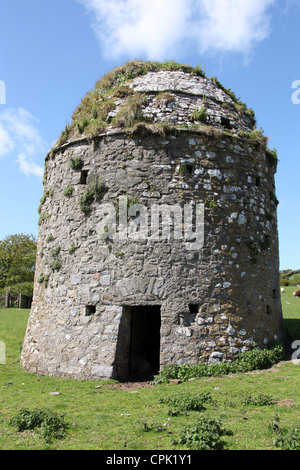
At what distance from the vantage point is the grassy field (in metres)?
5.13

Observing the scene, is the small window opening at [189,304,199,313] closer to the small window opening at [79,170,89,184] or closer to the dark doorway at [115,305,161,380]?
the dark doorway at [115,305,161,380]

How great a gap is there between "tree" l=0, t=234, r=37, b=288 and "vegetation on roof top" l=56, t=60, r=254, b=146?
28.5m

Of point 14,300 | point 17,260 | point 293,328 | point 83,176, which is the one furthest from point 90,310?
point 17,260

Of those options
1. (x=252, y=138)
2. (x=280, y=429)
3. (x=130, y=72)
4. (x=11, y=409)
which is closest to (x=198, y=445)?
(x=280, y=429)

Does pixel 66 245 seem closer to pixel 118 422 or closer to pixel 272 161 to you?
pixel 118 422

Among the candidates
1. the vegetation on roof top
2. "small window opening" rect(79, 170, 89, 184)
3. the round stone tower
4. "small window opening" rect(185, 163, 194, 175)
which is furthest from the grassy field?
the vegetation on roof top

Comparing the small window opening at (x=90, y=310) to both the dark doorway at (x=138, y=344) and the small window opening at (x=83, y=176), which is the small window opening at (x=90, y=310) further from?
the small window opening at (x=83, y=176)

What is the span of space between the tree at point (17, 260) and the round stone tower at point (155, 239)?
92.9 feet

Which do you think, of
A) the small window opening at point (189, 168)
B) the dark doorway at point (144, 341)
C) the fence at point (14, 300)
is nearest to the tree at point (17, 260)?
the fence at point (14, 300)

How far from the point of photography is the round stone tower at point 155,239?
9445 millimetres

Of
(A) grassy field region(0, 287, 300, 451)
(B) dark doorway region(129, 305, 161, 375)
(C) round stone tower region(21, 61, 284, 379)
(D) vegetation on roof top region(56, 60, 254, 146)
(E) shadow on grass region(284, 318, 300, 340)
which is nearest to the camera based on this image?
(A) grassy field region(0, 287, 300, 451)

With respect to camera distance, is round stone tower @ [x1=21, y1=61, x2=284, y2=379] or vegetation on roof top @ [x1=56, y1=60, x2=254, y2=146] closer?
round stone tower @ [x1=21, y1=61, x2=284, y2=379]

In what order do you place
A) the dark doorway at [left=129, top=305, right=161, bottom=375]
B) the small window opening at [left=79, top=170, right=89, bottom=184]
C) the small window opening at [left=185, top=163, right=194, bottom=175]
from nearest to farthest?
the small window opening at [left=185, top=163, right=194, bottom=175], the dark doorway at [left=129, top=305, right=161, bottom=375], the small window opening at [left=79, top=170, right=89, bottom=184]
